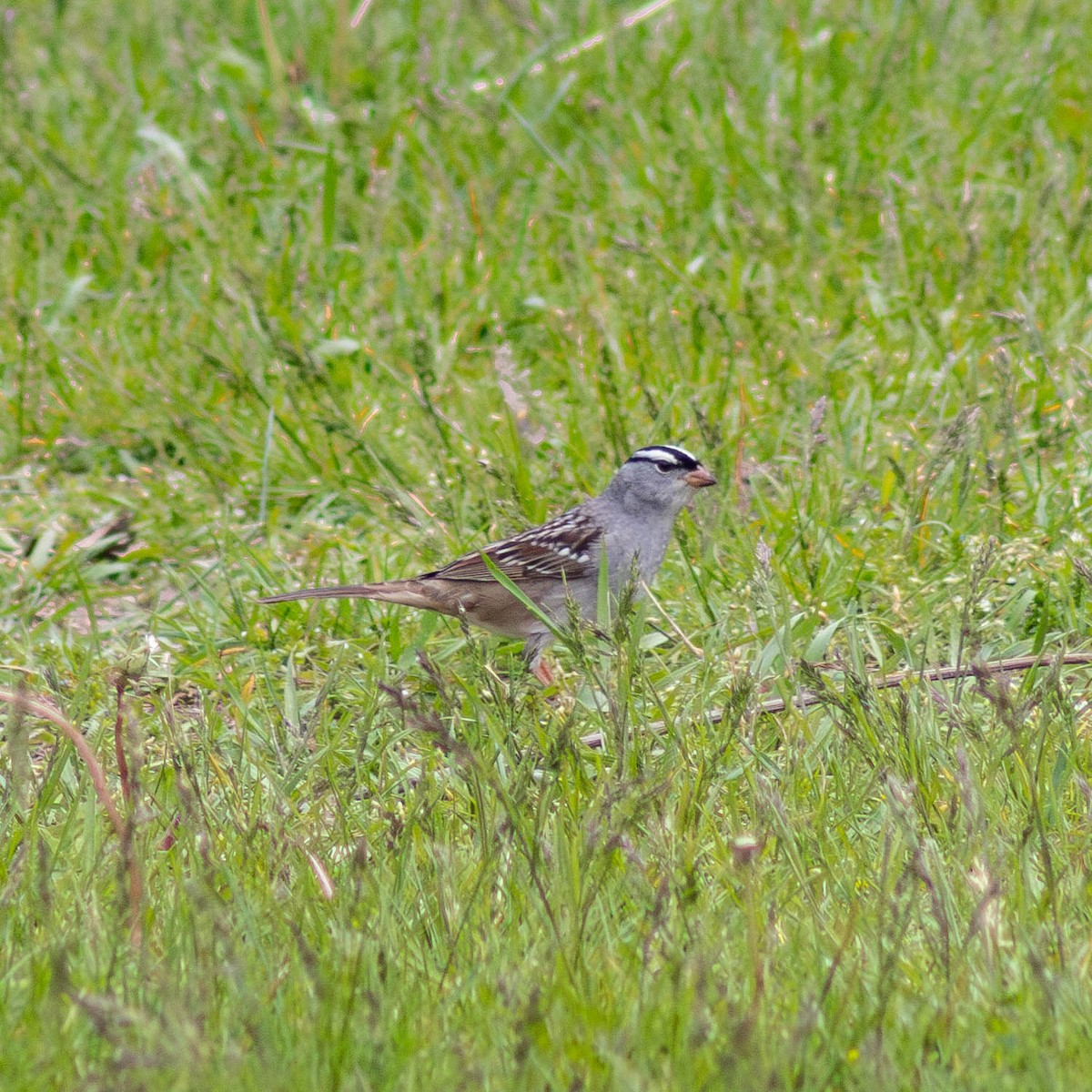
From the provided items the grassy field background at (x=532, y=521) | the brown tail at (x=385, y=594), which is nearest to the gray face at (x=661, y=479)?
the grassy field background at (x=532, y=521)

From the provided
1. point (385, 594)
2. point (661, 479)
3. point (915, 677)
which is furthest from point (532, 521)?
point (915, 677)

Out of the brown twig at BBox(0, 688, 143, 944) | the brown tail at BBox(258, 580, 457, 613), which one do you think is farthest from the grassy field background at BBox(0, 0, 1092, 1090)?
the brown tail at BBox(258, 580, 457, 613)

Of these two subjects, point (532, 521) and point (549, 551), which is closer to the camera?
point (549, 551)

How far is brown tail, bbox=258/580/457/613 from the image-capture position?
17.3ft

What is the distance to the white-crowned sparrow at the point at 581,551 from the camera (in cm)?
535

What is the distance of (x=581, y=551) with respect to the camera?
5551 millimetres

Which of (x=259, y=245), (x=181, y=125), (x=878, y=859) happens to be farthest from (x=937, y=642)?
(x=181, y=125)

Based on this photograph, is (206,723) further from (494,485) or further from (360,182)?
(360,182)

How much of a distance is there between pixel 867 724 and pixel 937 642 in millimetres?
955

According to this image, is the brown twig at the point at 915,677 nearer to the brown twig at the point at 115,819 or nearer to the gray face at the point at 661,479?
the gray face at the point at 661,479

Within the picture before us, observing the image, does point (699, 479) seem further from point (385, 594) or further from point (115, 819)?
point (115, 819)

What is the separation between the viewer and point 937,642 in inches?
197

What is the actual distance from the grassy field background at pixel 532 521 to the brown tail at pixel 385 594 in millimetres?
136

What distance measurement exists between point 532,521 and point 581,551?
48 cm
